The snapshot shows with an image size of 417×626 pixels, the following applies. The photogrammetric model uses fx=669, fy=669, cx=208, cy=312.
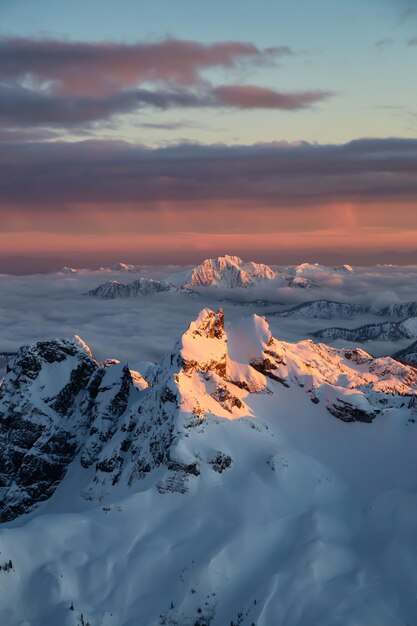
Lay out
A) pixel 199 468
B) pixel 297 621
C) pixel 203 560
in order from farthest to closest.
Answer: pixel 199 468
pixel 203 560
pixel 297 621

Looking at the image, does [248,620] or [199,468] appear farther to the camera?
[199,468]

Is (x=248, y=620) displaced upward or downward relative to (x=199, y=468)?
downward

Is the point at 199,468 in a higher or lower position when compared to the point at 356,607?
higher

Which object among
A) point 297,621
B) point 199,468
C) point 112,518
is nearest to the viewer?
point 297,621

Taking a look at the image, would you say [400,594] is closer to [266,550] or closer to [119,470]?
[266,550]

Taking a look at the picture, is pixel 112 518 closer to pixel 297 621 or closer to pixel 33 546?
pixel 33 546

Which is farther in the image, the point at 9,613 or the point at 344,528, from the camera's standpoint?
the point at 344,528

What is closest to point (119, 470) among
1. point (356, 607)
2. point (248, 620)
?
point (248, 620)

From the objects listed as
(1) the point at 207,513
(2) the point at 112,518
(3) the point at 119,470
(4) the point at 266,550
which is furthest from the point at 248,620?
(3) the point at 119,470
